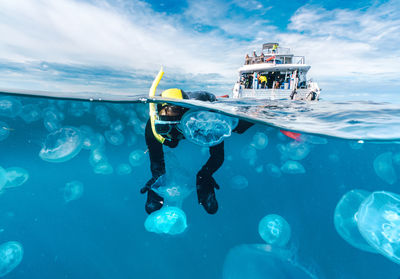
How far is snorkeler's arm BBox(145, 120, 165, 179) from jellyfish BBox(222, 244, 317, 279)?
311 centimetres

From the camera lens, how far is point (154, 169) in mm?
3840

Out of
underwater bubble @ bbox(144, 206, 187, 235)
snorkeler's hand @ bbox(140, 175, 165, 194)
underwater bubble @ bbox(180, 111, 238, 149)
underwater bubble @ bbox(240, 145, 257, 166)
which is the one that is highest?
underwater bubble @ bbox(180, 111, 238, 149)

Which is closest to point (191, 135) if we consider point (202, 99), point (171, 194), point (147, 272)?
point (202, 99)

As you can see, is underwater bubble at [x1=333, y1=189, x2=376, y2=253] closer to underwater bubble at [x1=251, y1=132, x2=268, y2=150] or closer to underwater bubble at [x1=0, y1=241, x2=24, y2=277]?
underwater bubble at [x1=251, y1=132, x2=268, y2=150]

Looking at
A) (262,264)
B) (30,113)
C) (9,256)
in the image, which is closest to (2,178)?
(9,256)

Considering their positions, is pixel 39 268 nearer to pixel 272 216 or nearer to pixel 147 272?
→ pixel 147 272

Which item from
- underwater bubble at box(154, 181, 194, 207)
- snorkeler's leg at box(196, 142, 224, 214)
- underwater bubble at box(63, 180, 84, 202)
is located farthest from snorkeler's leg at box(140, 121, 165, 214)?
underwater bubble at box(63, 180, 84, 202)

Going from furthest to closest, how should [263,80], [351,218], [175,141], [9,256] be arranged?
1. [263,80]
2. [351,218]
3. [9,256]
4. [175,141]

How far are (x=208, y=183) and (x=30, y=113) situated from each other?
986 centimetres

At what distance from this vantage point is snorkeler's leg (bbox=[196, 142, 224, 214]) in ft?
11.0

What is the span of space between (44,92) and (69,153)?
204 cm

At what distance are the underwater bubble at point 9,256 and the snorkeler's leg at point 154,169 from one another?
3.50 metres

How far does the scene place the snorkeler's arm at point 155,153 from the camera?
147 inches

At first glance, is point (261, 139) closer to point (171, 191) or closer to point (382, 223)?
point (382, 223)
